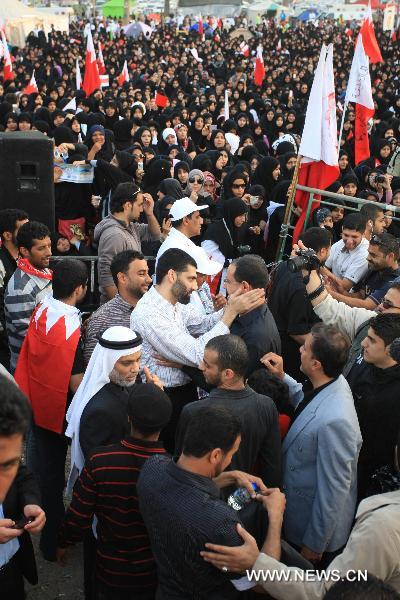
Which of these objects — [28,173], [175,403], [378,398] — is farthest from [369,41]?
[378,398]

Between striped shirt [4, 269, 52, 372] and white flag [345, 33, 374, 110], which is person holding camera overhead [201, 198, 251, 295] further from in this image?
white flag [345, 33, 374, 110]

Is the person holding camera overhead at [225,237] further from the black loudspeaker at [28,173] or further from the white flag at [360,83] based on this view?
the white flag at [360,83]

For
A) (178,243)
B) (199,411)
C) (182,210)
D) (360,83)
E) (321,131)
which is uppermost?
(360,83)

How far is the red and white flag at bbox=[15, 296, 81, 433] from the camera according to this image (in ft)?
12.4

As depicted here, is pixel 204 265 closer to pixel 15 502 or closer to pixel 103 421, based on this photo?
pixel 103 421

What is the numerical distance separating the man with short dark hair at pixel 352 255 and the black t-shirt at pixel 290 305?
1039 millimetres

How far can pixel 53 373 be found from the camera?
150 inches

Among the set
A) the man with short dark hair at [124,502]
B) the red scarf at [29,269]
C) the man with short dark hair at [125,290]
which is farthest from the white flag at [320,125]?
the man with short dark hair at [124,502]

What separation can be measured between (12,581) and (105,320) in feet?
5.14

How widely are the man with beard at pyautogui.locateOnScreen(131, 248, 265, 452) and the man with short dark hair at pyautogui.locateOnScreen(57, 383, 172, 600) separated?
3.08 feet

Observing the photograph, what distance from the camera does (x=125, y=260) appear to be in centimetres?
425

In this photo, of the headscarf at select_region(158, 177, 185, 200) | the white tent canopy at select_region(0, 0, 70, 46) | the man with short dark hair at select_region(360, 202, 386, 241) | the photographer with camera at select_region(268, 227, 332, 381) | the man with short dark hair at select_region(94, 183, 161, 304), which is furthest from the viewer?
the white tent canopy at select_region(0, 0, 70, 46)

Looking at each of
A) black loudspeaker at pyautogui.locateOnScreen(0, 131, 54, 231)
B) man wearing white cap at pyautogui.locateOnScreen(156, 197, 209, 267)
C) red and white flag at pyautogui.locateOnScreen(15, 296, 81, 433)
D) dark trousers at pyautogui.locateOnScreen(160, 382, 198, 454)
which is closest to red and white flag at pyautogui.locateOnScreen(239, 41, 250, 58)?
black loudspeaker at pyautogui.locateOnScreen(0, 131, 54, 231)

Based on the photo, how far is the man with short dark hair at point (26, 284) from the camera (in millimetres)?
4426
